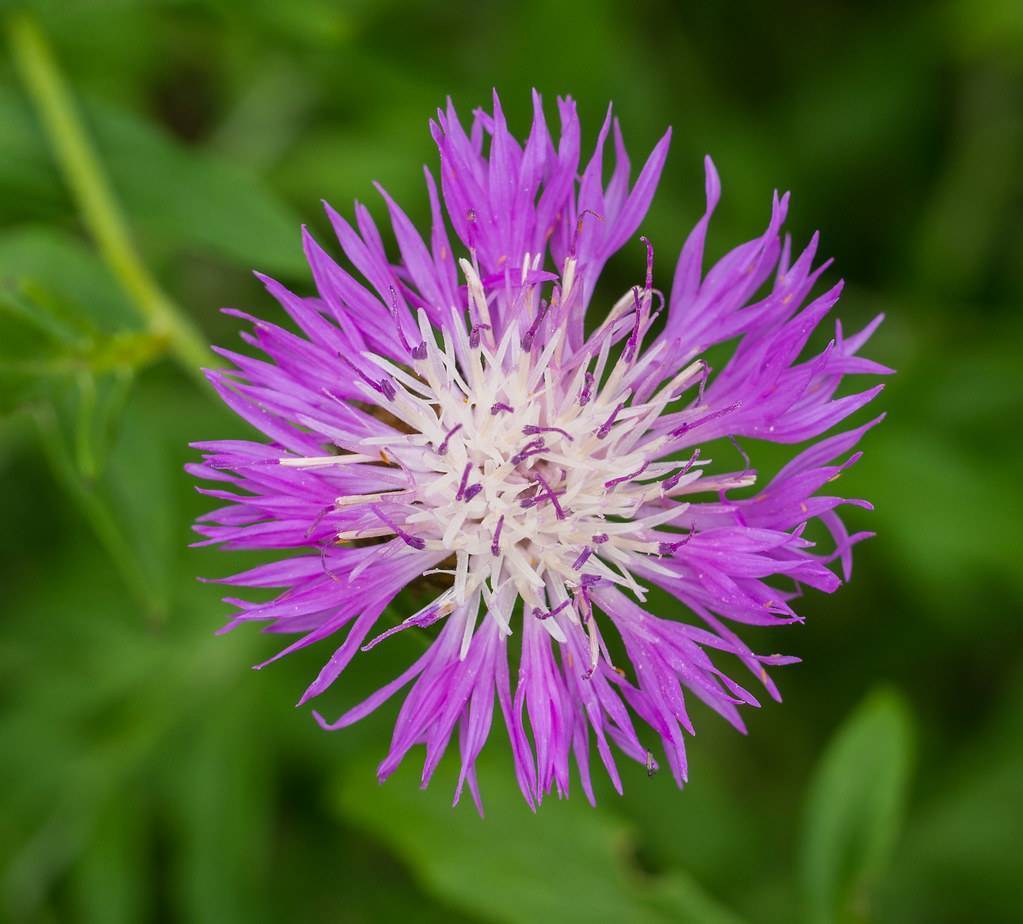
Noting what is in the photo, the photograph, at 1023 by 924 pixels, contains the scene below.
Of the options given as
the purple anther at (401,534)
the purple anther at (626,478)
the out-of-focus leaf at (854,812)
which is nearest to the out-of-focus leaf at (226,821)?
the out-of-focus leaf at (854,812)

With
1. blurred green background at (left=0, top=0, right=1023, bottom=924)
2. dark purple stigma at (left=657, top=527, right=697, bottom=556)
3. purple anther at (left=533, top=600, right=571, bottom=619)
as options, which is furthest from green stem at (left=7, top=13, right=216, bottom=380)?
dark purple stigma at (left=657, top=527, right=697, bottom=556)

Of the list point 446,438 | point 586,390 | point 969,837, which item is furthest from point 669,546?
point 969,837

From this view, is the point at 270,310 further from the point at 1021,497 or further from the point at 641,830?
the point at 1021,497

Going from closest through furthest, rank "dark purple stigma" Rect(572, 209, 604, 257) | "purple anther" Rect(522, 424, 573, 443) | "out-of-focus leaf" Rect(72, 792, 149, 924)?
"purple anther" Rect(522, 424, 573, 443), "dark purple stigma" Rect(572, 209, 604, 257), "out-of-focus leaf" Rect(72, 792, 149, 924)

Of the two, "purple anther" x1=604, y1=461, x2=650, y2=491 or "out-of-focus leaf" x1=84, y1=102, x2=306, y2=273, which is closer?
"purple anther" x1=604, y1=461, x2=650, y2=491

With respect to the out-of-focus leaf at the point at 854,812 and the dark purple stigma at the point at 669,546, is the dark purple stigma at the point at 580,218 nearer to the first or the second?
the dark purple stigma at the point at 669,546

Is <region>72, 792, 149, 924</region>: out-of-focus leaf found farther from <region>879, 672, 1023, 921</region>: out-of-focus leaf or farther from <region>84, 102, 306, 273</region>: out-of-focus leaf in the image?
<region>879, 672, 1023, 921</region>: out-of-focus leaf

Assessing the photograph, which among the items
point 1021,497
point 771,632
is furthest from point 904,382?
point 771,632
